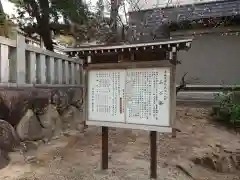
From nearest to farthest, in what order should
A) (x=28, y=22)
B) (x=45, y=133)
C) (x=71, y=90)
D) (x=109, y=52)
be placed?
(x=109, y=52)
(x=45, y=133)
(x=71, y=90)
(x=28, y=22)

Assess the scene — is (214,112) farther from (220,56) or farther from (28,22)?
(28,22)

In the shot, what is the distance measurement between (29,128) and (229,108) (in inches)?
241

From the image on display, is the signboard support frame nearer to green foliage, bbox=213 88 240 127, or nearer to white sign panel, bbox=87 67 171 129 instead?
white sign panel, bbox=87 67 171 129

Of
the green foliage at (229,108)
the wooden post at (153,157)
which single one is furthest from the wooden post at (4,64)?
the green foliage at (229,108)

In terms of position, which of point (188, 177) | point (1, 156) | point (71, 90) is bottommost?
point (188, 177)

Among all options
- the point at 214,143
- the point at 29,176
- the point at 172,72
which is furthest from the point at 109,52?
the point at 214,143

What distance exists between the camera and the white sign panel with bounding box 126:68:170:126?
15.1ft

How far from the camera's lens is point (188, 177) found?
5305 mm

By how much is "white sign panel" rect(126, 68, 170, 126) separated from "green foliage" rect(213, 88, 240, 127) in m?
4.80

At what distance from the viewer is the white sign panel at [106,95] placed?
4945 millimetres

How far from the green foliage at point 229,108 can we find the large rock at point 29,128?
5677mm

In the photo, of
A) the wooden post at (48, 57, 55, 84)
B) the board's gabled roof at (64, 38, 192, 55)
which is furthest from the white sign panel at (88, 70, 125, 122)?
the wooden post at (48, 57, 55, 84)

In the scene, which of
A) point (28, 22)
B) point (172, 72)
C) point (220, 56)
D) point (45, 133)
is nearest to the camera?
point (172, 72)

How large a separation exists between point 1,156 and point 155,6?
383 inches
